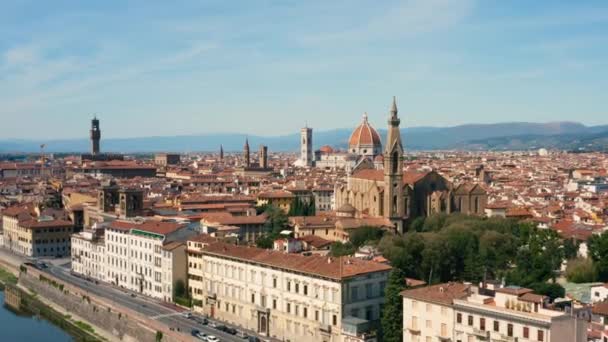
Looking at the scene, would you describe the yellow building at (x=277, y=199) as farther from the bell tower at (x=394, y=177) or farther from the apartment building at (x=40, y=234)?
the apartment building at (x=40, y=234)

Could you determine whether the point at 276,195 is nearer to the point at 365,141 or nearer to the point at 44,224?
the point at 44,224

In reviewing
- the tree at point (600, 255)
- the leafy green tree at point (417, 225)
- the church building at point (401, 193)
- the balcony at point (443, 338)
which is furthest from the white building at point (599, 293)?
the church building at point (401, 193)

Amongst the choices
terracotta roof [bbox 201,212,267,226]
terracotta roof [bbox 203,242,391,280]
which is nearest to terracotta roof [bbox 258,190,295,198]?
terracotta roof [bbox 201,212,267,226]

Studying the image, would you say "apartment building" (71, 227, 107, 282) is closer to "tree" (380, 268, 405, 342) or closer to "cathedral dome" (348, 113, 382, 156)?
"tree" (380, 268, 405, 342)

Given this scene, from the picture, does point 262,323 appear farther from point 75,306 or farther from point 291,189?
point 291,189

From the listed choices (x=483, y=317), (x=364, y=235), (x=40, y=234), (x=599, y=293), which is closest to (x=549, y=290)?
(x=599, y=293)

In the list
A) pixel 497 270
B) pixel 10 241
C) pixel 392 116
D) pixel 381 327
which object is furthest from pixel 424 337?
pixel 10 241
